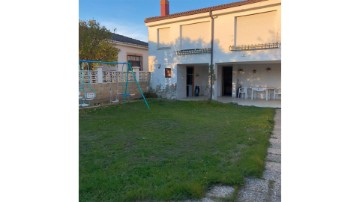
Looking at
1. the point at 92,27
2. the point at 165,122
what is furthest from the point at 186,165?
the point at 92,27

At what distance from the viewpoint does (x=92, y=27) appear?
46.3 ft

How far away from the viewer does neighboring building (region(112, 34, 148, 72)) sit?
1945cm

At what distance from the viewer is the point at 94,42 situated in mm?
14414

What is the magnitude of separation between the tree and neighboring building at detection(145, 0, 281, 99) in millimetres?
3080

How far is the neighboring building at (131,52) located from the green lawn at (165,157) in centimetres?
1250

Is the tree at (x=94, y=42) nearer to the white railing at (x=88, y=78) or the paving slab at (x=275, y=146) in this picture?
the white railing at (x=88, y=78)

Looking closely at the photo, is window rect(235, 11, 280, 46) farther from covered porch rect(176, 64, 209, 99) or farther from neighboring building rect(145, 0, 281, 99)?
covered porch rect(176, 64, 209, 99)

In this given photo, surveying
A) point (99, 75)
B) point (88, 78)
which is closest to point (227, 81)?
point (99, 75)

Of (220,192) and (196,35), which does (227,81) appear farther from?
(220,192)

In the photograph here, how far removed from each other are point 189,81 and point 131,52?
20.2 ft
